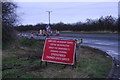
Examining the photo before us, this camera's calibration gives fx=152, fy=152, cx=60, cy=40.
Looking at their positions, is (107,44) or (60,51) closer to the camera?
(60,51)

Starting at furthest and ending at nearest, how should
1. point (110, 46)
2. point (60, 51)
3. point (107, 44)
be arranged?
1. point (107, 44)
2. point (110, 46)
3. point (60, 51)

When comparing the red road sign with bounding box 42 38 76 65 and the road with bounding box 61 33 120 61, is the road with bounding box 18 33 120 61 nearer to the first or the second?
the road with bounding box 61 33 120 61

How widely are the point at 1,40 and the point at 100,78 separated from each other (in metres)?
7.75

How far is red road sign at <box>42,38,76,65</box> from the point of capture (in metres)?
5.91

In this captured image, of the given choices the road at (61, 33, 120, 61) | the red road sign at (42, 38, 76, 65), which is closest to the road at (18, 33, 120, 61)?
the road at (61, 33, 120, 61)

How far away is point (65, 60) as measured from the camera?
5922mm

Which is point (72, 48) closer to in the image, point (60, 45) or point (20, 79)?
point (60, 45)

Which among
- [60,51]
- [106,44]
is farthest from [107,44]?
[60,51]

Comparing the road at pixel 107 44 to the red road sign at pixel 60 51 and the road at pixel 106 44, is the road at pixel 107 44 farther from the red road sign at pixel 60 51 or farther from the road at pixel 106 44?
the red road sign at pixel 60 51

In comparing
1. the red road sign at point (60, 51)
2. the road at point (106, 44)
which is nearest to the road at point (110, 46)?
the road at point (106, 44)

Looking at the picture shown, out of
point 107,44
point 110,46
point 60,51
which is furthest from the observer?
point 107,44

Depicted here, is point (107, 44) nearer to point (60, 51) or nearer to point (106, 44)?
point (106, 44)

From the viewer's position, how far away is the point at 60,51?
239 inches

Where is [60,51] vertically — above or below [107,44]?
above
